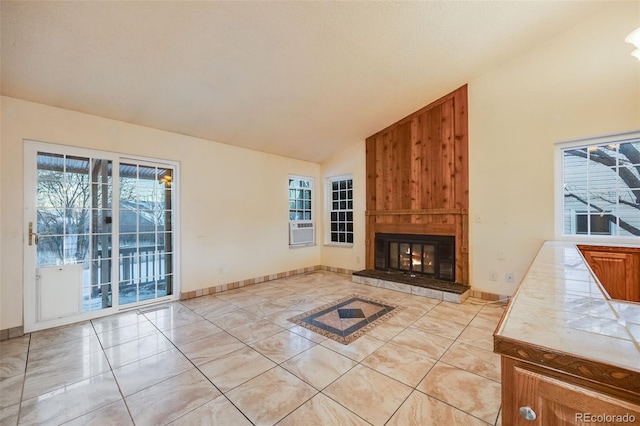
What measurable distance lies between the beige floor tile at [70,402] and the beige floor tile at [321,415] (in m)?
1.25

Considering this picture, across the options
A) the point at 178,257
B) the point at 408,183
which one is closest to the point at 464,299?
the point at 408,183

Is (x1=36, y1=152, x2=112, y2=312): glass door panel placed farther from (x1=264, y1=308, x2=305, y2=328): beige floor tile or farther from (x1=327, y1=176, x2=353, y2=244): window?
(x1=327, y1=176, x2=353, y2=244): window

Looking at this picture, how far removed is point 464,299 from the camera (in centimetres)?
372

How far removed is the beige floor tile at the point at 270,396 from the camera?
5.35ft

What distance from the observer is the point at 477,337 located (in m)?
2.57

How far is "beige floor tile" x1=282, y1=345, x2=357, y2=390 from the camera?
196 cm

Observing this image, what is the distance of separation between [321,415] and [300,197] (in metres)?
4.40

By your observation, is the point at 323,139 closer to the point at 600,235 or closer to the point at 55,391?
the point at 600,235

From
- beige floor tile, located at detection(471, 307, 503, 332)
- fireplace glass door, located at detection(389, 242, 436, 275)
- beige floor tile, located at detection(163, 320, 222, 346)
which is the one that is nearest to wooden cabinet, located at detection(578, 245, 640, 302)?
beige floor tile, located at detection(471, 307, 503, 332)

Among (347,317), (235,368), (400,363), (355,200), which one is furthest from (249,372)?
(355,200)

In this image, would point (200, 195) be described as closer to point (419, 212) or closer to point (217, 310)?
point (217, 310)

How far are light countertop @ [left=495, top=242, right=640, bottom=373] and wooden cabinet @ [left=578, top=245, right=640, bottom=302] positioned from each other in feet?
7.01

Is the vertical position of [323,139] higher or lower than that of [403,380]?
higher

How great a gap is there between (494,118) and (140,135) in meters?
4.90
